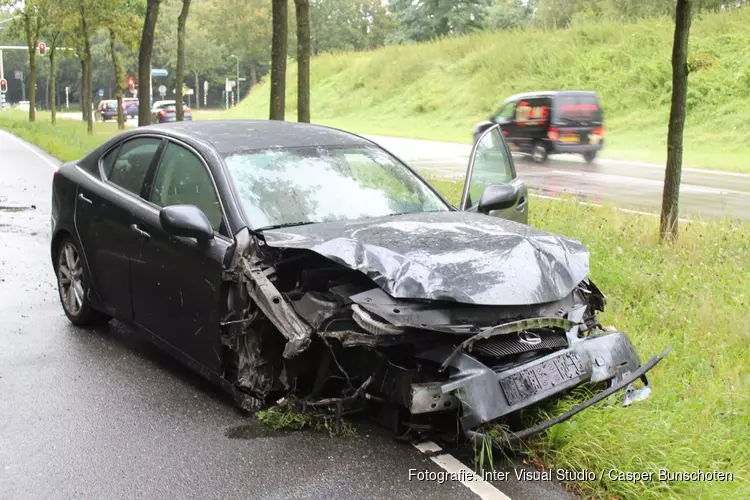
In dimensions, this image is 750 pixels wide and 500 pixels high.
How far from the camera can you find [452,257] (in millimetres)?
4277

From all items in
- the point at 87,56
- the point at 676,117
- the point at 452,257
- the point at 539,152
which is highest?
the point at 87,56

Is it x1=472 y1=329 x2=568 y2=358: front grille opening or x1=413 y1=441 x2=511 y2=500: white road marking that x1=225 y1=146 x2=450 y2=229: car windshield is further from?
x1=413 y1=441 x2=511 y2=500: white road marking

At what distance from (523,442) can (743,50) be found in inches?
1205

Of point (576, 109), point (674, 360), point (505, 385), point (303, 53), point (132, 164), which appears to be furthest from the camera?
point (576, 109)

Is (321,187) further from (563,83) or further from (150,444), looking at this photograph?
(563,83)

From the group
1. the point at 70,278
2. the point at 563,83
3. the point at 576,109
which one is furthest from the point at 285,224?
the point at 563,83

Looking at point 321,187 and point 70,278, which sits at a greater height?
point 321,187

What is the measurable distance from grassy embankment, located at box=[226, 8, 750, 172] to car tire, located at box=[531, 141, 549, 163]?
3092mm

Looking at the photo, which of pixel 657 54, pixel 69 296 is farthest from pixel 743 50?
pixel 69 296

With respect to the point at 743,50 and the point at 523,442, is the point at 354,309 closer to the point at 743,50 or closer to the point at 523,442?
the point at 523,442

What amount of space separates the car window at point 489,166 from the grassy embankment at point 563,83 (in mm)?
15860

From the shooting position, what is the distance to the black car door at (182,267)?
4.75m

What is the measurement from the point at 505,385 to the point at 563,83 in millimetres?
34522

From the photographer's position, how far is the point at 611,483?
155 inches
